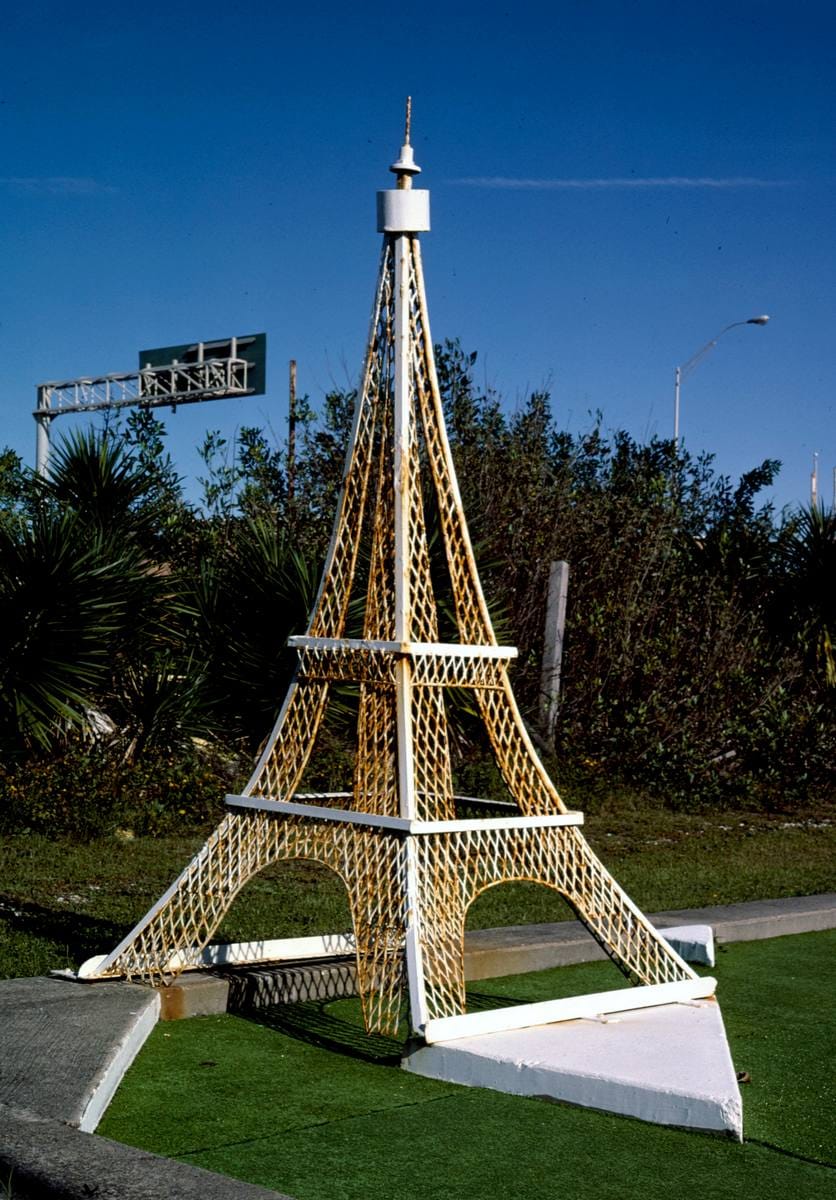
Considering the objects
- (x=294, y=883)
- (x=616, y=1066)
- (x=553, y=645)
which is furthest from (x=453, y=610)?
(x=616, y=1066)

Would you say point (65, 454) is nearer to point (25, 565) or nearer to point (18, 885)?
point (25, 565)

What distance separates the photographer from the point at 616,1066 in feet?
14.7

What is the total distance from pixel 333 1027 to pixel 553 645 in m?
9.83

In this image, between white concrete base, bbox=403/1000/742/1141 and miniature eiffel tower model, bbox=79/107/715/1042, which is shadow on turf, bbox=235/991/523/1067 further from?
white concrete base, bbox=403/1000/742/1141

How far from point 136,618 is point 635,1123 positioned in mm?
9032

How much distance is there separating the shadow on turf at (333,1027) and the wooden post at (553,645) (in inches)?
353

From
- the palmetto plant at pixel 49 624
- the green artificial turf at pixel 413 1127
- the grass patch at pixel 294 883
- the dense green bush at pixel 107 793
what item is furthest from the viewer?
the palmetto plant at pixel 49 624

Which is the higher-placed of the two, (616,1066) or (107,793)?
(107,793)

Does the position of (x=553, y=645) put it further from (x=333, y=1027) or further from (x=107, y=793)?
(x=333, y=1027)

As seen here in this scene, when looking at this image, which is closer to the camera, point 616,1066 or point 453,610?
point 616,1066

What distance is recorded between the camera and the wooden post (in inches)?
588

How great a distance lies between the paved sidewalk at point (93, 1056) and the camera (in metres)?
3.25

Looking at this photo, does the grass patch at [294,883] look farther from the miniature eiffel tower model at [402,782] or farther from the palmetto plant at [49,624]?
the miniature eiffel tower model at [402,782]

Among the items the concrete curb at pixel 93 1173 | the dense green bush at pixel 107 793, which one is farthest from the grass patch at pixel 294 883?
the concrete curb at pixel 93 1173
